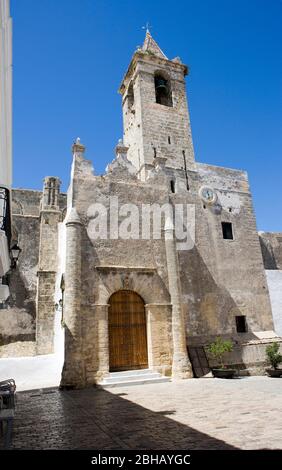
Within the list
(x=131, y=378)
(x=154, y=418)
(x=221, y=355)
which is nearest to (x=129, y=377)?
(x=131, y=378)

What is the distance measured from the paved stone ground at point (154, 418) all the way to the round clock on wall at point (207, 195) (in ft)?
29.9

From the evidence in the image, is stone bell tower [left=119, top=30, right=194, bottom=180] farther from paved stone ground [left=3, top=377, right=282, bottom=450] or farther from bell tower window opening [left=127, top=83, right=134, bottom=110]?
paved stone ground [left=3, top=377, right=282, bottom=450]

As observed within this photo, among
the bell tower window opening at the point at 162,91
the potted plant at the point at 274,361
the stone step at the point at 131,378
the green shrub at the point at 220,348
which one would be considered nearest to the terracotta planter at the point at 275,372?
the potted plant at the point at 274,361

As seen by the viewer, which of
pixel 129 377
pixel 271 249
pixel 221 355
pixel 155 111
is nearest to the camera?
pixel 129 377

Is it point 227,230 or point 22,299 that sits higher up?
point 227,230

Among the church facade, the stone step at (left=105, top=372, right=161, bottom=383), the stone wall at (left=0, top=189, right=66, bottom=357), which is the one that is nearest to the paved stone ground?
the stone step at (left=105, top=372, right=161, bottom=383)

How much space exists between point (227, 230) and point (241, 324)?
4.64 m

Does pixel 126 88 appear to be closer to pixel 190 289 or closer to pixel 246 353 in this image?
pixel 190 289

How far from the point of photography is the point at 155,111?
693 inches

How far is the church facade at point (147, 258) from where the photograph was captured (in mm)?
11570

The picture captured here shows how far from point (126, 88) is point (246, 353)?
1604 centimetres

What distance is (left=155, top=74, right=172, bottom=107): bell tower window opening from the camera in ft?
62.1

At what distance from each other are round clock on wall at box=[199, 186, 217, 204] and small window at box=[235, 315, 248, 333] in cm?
577

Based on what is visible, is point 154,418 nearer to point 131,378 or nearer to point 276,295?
point 131,378
